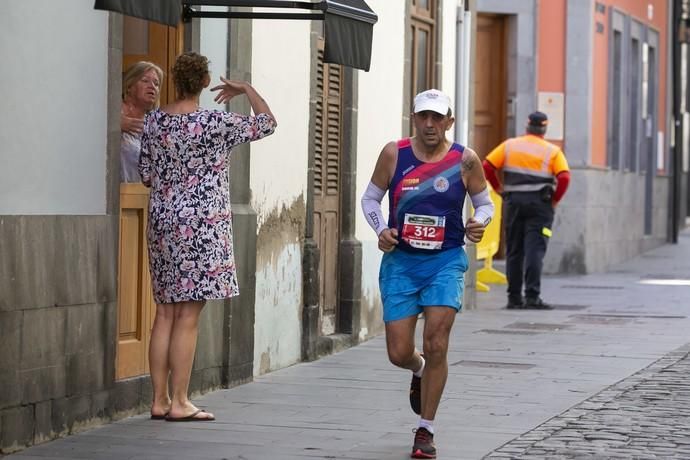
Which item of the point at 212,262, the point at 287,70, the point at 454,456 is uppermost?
the point at 287,70

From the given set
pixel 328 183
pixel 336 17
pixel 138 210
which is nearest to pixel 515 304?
pixel 328 183

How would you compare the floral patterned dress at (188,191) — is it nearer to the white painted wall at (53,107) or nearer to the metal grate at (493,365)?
the white painted wall at (53,107)

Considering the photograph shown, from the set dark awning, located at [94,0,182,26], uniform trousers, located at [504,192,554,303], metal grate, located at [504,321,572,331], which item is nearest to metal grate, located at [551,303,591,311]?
uniform trousers, located at [504,192,554,303]

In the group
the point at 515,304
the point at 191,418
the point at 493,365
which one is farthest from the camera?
the point at 515,304

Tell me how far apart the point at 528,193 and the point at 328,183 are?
469 cm

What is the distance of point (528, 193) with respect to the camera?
58.3ft

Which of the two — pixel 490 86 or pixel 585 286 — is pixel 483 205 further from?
pixel 490 86

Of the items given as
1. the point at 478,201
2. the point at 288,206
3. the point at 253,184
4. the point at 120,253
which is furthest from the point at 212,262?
the point at 288,206

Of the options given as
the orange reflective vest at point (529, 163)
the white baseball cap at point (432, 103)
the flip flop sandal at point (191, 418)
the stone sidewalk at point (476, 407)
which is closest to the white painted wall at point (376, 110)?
the stone sidewalk at point (476, 407)

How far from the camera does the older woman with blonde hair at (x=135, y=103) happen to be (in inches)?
372

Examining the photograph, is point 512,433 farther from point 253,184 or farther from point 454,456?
point 253,184

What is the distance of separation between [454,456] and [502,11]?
16.5 meters

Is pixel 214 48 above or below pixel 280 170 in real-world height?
above

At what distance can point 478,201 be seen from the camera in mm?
8641
